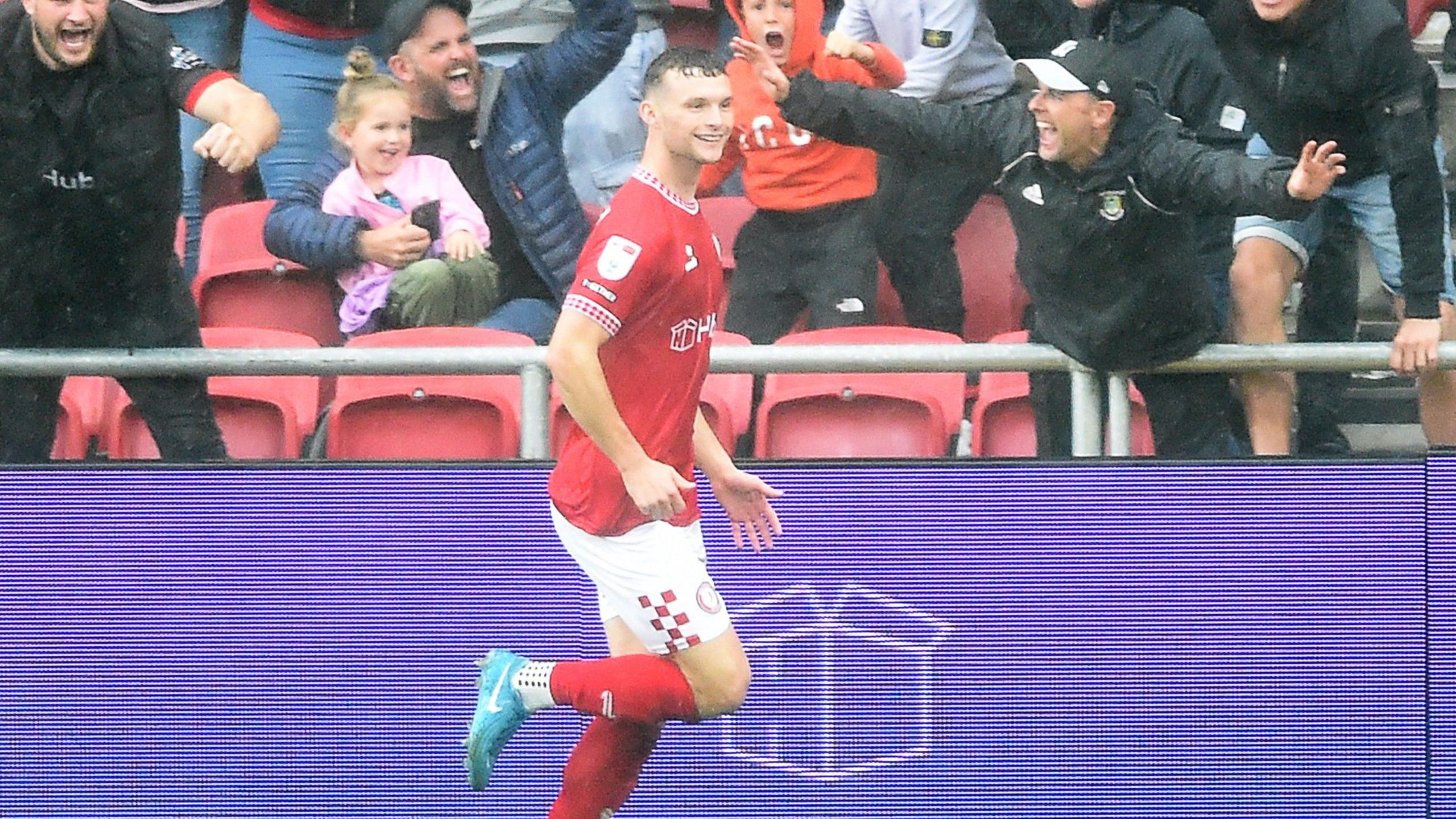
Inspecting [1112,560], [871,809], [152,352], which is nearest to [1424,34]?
[1112,560]

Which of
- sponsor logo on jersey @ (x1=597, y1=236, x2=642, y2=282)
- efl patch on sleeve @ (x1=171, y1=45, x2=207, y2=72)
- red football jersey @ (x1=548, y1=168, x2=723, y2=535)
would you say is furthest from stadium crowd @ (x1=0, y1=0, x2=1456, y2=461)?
sponsor logo on jersey @ (x1=597, y1=236, x2=642, y2=282)

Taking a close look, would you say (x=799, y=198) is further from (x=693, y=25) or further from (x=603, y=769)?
(x=603, y=769)

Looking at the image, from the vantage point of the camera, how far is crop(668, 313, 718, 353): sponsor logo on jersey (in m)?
4.88

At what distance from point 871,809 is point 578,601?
93 cm

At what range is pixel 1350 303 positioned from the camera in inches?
228

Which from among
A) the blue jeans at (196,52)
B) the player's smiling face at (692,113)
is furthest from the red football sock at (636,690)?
the blue jeans at (196,52)

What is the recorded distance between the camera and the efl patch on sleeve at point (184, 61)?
224 inches

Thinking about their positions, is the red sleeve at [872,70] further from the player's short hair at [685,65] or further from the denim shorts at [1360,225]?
the player's short hair at [685,65]

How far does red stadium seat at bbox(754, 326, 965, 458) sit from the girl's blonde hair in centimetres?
132

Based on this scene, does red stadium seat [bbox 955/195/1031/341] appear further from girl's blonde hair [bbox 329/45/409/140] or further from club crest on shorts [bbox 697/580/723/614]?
girl's blonde hair [bbox 329/45/409/140]

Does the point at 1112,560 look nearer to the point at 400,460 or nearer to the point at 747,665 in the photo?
the point at 747,665

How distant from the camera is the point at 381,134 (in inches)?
238

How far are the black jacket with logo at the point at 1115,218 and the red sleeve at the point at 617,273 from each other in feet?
3.75

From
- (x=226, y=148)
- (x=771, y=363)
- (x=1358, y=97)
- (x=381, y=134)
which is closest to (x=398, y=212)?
(x=381, y=134)
